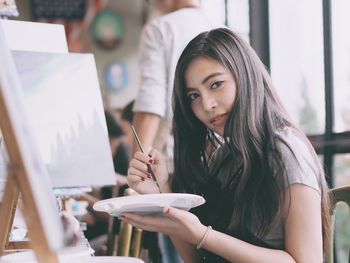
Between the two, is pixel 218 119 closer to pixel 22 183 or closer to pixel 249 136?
pixel 249 136

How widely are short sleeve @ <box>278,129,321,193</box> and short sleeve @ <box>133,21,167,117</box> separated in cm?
91

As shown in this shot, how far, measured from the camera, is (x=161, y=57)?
8.18 ft

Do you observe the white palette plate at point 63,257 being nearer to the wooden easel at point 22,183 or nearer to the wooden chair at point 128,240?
the wooden easel at point 22,183

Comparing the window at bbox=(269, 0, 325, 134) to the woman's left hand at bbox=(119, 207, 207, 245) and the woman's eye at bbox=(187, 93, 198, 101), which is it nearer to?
the woman's eye at bbox=(187, 93, 198, 101)

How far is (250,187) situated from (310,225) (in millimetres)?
199

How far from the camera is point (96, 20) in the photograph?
6.04 metres

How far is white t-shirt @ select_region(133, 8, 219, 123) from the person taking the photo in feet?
8.14

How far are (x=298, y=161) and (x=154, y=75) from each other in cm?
102

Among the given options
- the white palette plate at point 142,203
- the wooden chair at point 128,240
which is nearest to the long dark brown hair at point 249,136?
the white palette plate at point 142,203

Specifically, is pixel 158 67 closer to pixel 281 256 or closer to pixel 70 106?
pixel 70 106

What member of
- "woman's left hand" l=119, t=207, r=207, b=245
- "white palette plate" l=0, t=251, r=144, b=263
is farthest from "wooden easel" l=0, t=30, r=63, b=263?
"woman's left hand" l=119, t=207, r=207, b=245

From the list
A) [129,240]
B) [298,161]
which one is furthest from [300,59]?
[298,161]

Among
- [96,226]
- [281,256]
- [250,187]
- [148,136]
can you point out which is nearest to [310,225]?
[281,256]

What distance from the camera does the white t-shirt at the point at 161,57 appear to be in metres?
2.48
